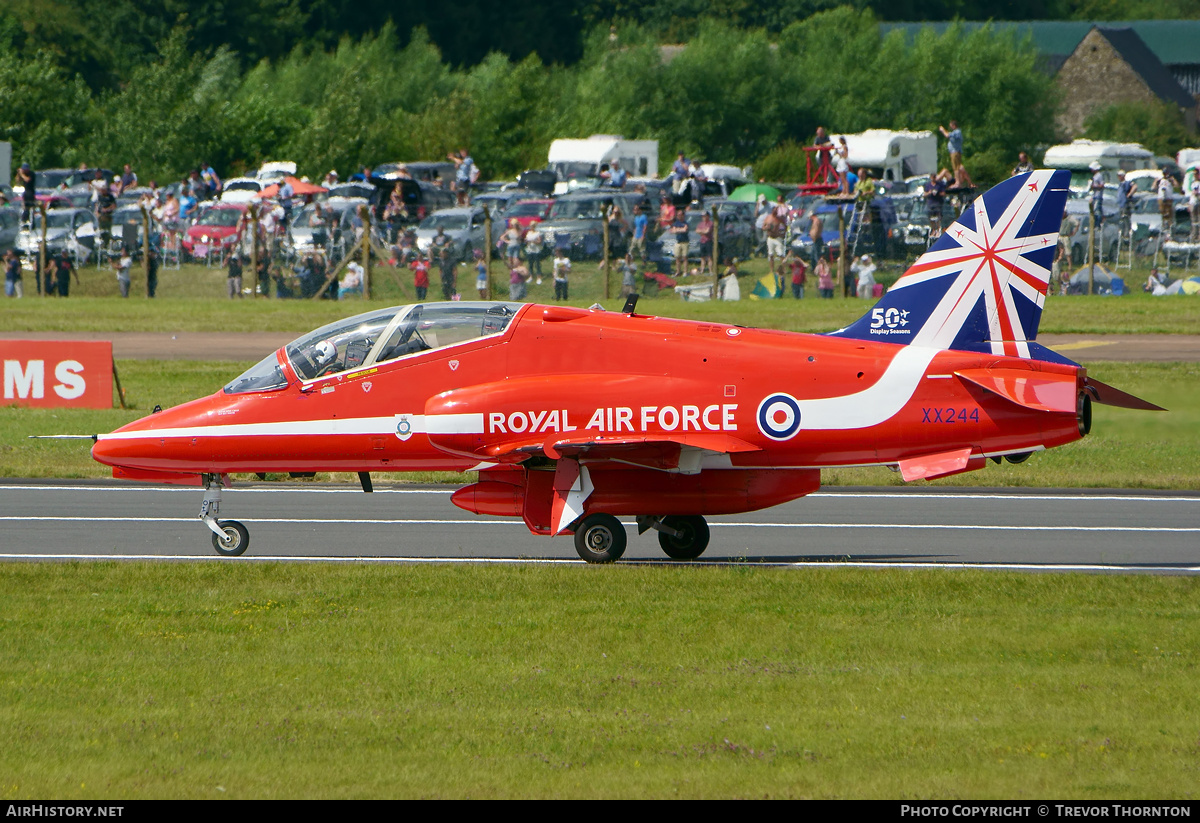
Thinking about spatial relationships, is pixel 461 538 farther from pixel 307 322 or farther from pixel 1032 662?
→ pixel 307 322

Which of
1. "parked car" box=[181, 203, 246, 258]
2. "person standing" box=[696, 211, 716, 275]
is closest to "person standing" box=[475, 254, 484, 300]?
"person standing" box=[696, 211, 716, 275]

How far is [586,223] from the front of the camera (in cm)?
4050

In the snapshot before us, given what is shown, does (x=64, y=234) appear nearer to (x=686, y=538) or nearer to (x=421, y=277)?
(x=421, y=277)

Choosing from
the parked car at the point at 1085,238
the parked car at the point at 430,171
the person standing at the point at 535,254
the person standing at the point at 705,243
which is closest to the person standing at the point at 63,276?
the person standing at the point at 535,254

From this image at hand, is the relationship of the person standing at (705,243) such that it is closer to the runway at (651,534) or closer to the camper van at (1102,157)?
the runway at (651,534)

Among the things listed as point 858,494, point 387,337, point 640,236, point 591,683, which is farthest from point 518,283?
point 591,683

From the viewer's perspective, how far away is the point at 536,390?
14141 millimetres

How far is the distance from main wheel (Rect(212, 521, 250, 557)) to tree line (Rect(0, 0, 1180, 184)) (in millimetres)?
54472

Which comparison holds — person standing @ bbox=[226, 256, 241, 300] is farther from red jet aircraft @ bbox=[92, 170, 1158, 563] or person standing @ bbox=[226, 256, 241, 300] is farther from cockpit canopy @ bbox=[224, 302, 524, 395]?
cockpit canopy @ bbox=[224, 302, 524, 395]

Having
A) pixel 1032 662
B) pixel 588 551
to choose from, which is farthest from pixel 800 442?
pixel 1032 662

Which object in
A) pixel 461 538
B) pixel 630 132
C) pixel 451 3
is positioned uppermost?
pixel 451 3

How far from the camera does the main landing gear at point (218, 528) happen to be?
14.7m

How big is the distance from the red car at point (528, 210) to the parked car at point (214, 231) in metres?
7.96

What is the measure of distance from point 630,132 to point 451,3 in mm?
36406
